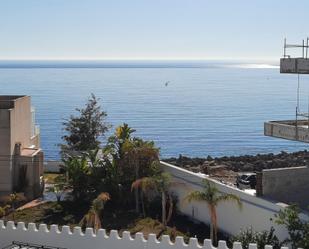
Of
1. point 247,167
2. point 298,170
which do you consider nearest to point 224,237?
point 298,170

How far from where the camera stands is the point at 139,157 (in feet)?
79.7

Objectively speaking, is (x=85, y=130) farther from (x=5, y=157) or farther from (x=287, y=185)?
(x=287, y=185)

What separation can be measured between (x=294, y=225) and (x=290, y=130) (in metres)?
5.31

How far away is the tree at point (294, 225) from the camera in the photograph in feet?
53.5

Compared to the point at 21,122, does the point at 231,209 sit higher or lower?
lower

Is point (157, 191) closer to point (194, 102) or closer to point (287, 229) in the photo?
point (287, 229)

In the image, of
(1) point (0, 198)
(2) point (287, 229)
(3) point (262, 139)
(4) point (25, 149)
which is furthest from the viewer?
(3) point (262, 139)

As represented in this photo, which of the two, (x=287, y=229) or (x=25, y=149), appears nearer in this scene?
(x=287, y=229)

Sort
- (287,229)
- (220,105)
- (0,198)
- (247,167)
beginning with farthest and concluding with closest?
1. (220,105)
2. (247,167)
3. (0,198)
4. (287,229)

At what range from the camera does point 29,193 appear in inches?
1056

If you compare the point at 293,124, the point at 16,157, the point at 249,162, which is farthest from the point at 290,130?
the point at 249,162

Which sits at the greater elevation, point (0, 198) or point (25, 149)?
point (25, 149)

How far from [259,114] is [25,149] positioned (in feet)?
264

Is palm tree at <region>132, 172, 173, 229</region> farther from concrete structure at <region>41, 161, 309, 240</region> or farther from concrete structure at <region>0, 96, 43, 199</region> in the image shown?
concrete structure at <region>0, 96, 43, 199</region>
